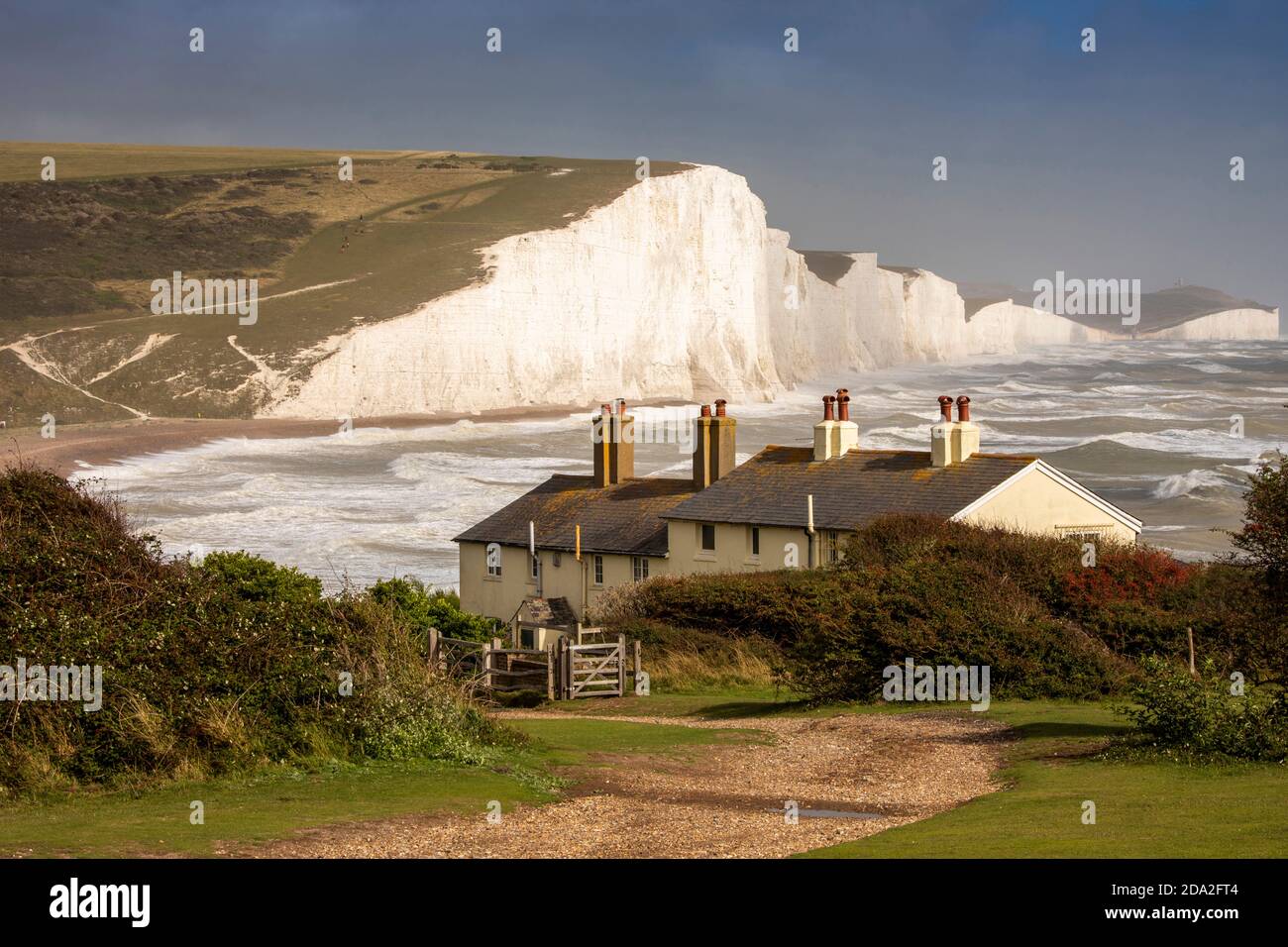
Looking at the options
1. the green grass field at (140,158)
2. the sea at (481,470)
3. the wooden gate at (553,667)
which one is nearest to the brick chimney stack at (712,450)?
the sea at (481,470)

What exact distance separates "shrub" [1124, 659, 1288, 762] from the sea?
14996mm

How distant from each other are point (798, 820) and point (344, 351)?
327 feet

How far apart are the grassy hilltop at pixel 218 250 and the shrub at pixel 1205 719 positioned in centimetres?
8845

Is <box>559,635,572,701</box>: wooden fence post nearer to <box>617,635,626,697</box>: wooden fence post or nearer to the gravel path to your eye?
<box>617,635,626,697</box>: wooden fence post

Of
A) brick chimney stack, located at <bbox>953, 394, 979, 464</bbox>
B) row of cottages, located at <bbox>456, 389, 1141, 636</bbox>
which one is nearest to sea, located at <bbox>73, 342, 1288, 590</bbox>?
row of cottages, located at <bbox>456, 389, 1141, 636</bbox>

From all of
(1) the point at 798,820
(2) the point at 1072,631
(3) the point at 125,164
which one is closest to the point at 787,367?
(3) the point at 125,164

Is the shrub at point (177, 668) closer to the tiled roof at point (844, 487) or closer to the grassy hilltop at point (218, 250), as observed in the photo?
the tiled roof at point (844, 487)

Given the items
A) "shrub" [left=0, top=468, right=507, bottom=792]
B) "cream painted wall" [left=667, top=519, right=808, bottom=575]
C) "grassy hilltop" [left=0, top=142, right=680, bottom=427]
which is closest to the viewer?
"shrub" [left=0, top=468, right=507, bottom=792]

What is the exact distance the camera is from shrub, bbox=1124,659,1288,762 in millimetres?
15664

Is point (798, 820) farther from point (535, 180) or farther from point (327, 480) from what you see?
point (535, 180)

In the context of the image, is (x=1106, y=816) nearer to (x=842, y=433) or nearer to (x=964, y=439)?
(x=964, y=439)

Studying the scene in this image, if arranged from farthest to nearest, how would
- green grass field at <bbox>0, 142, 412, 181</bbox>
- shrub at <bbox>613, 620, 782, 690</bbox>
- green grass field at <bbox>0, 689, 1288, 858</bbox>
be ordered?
green grass field at <bbox>0, 142, 412, 181</bbox>
shrub at <bbox>613, 620, 782, 690</bbox>
green grass field at <bbox>0, 689, 1288, 858</bbox>

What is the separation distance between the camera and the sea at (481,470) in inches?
2143

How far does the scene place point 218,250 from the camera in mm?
135625
